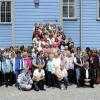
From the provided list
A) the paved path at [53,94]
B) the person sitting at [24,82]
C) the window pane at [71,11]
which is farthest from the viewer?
the window pane at [71,11]

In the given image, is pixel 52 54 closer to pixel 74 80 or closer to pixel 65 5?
pixel 74 80

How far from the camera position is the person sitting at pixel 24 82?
23.5 m

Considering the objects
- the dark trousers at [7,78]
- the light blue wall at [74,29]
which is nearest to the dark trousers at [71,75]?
the dark trousers at [7,78]

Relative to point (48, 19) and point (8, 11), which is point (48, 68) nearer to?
point (48, 19)

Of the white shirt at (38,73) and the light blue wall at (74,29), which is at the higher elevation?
the light blue wall at (74,29)

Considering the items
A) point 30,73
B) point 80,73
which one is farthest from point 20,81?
point 80,73

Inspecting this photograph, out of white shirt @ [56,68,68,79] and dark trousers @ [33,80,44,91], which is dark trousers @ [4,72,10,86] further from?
white shirt @ [56,68,68,79]

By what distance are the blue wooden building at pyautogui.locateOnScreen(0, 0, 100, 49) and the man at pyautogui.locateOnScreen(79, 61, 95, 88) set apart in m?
5.62

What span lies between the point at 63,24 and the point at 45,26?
1934 millimetres

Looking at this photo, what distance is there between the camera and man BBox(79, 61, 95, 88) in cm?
2436

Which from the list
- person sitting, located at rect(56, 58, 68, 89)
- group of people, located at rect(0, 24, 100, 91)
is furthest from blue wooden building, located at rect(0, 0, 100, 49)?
person sitting, located at rect(56, 58, 68, 89)

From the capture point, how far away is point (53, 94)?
22219mm

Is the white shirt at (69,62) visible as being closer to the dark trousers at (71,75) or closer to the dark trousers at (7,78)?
the dark trousers at (71,75)

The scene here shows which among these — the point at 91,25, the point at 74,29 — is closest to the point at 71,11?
the point at 74,29
